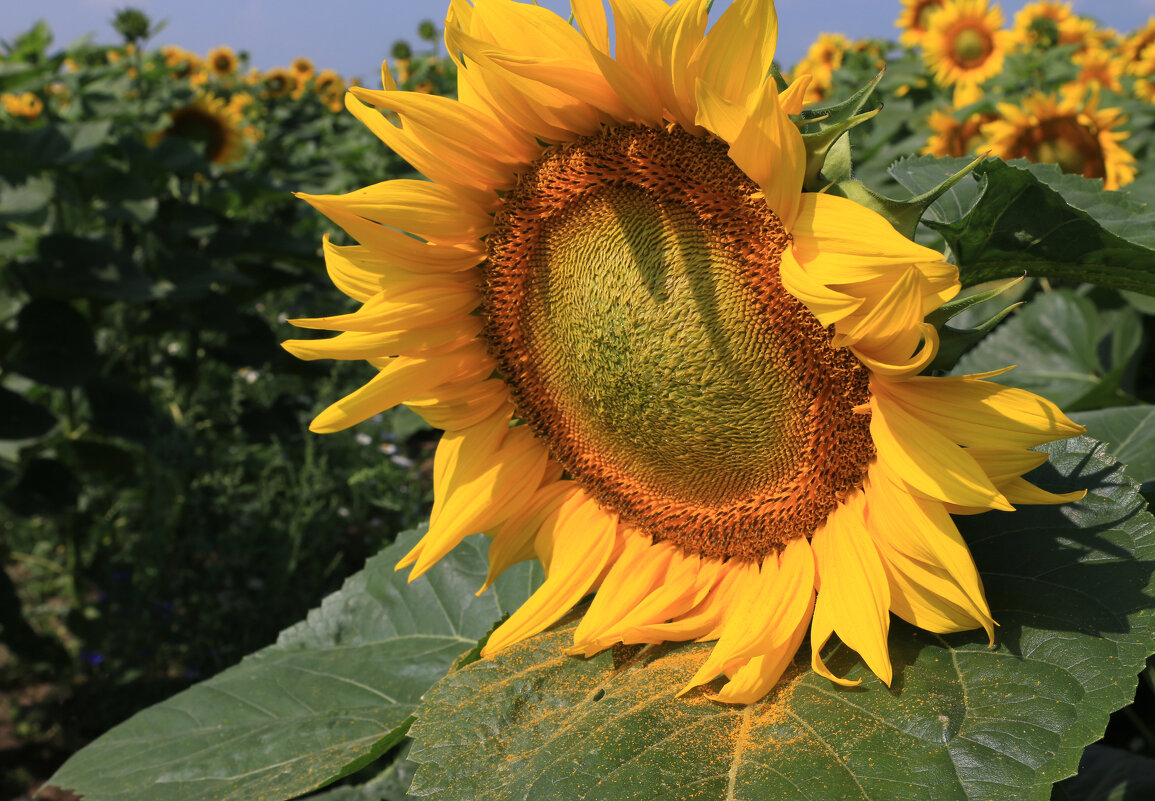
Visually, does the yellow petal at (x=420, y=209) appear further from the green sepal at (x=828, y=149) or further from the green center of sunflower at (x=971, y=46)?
the green center of sunflower at (x=971, y=46)

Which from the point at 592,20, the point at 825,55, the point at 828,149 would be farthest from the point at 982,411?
the point at 825,55

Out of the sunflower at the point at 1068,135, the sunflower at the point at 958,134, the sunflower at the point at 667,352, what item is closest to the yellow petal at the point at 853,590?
the sunflower at the point at 667,352

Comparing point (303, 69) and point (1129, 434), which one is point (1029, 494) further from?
point (303, 69)

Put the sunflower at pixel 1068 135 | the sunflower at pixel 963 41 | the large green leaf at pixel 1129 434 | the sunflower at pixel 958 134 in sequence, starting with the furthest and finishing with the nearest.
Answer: the sunflower at pixel 963 41 → the sunflower at pixel 958 134 → the sunflower at pixel 1068 135 → the large green leaf at pixel 1129 434

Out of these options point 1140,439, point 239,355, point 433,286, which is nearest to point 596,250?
point 433,286

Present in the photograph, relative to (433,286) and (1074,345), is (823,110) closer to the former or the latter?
(433,286)
